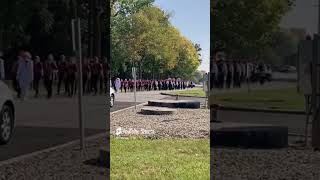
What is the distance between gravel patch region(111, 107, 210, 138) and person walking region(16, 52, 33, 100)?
4946 millimetres

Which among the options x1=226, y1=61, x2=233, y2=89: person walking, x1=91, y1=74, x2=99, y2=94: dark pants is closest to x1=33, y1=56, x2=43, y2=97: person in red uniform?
x1=91, y1=74, x2=99, y2=94: dark pants

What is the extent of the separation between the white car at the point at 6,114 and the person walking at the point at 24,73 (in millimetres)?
138

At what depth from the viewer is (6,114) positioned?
514 centimetres

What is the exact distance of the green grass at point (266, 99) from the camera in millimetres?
5258

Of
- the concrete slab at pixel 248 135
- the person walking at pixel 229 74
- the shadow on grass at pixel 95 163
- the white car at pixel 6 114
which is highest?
the person walking at pixel 229 74

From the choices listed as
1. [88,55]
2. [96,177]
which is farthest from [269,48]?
[96,177]

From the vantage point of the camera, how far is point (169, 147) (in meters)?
8.76

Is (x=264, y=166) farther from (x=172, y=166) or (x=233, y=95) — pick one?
(x=172, y=166)

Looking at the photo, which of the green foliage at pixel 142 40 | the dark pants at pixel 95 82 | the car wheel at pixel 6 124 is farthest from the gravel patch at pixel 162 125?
the car wheel at pixel 6 124

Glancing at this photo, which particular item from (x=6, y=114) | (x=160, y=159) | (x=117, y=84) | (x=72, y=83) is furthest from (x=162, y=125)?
(x=6, y=114)

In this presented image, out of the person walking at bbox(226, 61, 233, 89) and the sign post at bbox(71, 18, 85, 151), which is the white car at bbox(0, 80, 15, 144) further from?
the person walking at bbox(226, 61, 233, 89)

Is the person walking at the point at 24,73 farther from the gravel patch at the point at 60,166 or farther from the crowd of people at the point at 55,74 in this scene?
the gravel patch at the point at 60,166

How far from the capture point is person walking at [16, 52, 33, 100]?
5.16 metres

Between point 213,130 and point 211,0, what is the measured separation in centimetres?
134
